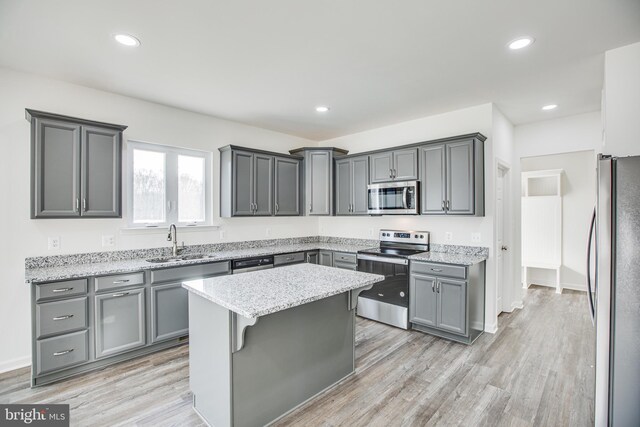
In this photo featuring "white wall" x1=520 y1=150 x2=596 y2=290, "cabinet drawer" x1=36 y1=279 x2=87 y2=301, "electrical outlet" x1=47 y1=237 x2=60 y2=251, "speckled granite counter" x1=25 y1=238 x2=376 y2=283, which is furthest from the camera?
"white wall" x1=520 y1=150 x2=596 y2=290

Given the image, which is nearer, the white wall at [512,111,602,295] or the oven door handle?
the oven door handle

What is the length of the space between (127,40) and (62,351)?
8.75 feet

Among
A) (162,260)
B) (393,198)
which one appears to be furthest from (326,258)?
(162,260)

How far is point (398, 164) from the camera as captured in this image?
4227 mm

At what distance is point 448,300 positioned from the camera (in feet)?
11.3

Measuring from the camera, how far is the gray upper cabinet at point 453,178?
3562mm

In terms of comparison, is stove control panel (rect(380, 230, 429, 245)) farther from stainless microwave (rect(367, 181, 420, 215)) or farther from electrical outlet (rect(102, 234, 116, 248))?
electrical outlet (rect(102, 234, 116, 248))

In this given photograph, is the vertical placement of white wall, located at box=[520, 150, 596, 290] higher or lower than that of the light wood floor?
higher

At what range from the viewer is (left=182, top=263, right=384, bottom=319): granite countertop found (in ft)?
5.73

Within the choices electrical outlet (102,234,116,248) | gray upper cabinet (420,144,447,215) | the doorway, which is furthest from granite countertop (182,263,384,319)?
the doorway

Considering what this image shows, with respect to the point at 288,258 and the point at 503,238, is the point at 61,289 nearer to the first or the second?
the point at 288,258

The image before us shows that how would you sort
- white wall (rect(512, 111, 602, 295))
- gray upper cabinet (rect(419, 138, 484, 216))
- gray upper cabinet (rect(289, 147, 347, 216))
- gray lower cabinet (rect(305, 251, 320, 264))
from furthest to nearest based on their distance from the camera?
gray upper cabinet (rect(289, 147, 347, 216)), gray lower cabinet (rect(305, 251, 320, 264)), white wall (rect(512, 111, 602, 295)), gray upper cabinet (rect(419, 138, 484, 216))

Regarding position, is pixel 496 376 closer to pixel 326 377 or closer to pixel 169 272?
pixel 326 377

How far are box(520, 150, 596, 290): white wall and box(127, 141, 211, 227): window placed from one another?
557cm
